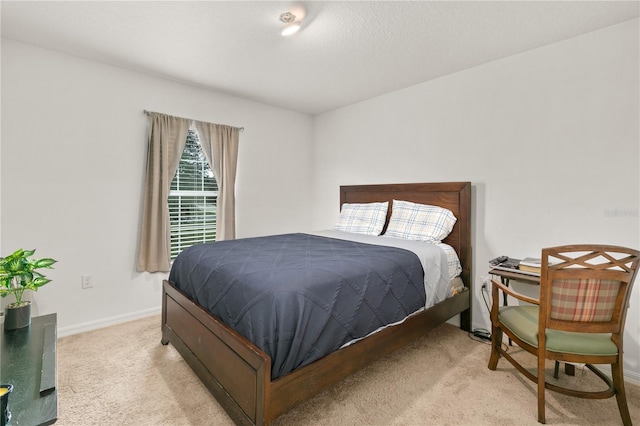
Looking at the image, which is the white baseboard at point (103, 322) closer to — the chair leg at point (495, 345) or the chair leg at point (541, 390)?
the chair leg at point (495, 345)

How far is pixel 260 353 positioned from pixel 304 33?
2.15 metres

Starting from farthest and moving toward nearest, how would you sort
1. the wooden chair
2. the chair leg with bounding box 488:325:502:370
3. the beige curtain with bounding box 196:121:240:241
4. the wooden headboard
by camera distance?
1. the beige curtain with bounding box 196:121:240:241
2. the wooden headboard
3. the chair leg with bounding box 488:325:502:370
4. the wooden chair

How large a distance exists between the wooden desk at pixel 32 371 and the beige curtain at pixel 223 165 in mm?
1835

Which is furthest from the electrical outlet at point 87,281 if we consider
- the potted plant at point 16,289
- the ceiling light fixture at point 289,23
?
the ceiling light fixture at point 289,23

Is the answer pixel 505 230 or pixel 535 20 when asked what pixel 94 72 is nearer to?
pixel 535 20

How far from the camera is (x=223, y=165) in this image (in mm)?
3445

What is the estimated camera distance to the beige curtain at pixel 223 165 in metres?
3.36

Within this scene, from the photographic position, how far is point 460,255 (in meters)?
2.73

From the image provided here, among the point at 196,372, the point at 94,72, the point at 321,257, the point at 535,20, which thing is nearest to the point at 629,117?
the point at 535,20

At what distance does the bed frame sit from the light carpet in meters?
0.17

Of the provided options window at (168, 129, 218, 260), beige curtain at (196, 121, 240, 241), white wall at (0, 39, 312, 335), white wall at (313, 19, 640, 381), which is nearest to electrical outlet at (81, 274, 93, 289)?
white wall at (0, 39, 312, 335)

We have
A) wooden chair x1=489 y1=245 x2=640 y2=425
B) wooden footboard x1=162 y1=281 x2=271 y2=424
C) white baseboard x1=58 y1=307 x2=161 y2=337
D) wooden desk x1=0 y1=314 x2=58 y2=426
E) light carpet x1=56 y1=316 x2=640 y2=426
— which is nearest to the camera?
wooden desk x1=0 y1=314 x2=58 y2=426

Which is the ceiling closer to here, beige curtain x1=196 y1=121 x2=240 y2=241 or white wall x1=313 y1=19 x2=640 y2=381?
white wall x1=313 y1=19 x2=640 y2=381

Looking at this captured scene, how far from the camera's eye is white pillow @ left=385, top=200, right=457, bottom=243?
2715 mm
